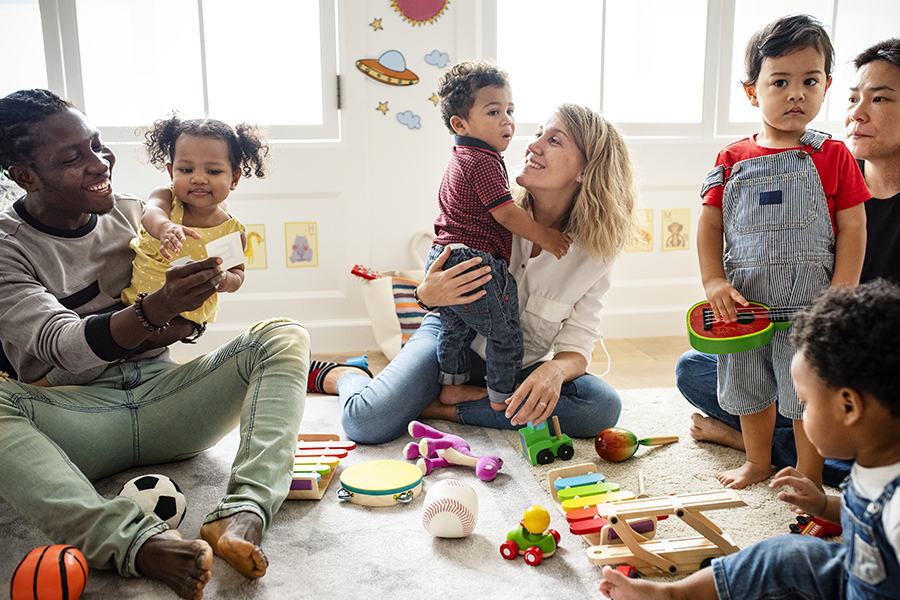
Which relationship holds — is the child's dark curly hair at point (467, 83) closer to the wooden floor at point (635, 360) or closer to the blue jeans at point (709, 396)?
the blue jeans at point (709, 396)

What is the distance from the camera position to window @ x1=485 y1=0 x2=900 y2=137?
2.93 meters

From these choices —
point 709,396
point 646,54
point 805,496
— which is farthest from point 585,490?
point 646,54

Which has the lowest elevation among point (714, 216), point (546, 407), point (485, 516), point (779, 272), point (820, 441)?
point (485, 516)

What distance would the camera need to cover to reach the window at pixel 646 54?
9.61 ft

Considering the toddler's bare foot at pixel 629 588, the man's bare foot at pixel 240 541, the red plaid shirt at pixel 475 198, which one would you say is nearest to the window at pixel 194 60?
the red plaid shirt at pixel 475 198

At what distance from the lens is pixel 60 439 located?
1.34 m

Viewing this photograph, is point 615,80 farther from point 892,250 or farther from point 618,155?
point 892,250

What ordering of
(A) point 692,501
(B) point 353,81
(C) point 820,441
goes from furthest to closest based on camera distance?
(B) point 353,81
(A) point 692,501
(C) point 820,441

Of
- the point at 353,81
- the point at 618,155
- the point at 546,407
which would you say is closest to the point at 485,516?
the point at 546,407

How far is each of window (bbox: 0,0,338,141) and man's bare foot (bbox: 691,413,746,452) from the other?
1.87 m

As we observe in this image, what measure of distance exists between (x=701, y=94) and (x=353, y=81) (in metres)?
1.58

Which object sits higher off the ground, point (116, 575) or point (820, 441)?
point (820, 441)

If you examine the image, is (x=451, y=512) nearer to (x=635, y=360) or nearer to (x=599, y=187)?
(x=599, y=187)

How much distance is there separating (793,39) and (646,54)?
169 centimetres
